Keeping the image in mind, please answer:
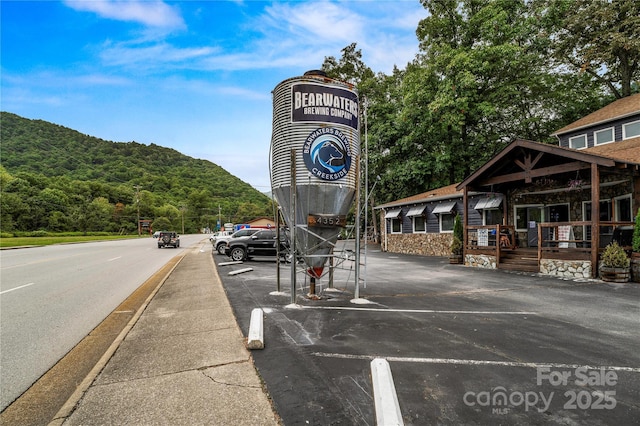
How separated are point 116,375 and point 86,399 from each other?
0.52 metres

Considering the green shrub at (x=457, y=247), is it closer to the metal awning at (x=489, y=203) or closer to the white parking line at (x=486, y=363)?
the metal awning at (x=489, y=203)

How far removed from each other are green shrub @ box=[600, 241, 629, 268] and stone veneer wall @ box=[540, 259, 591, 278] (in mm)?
624

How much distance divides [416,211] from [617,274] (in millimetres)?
12506

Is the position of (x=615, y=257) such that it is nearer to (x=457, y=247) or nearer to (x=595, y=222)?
(x=595, y=222)

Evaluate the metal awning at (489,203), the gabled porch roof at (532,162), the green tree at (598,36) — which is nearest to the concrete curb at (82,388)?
the gabled porch roof at (532,162)

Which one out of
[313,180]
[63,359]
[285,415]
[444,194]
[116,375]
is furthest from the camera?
[444,194]

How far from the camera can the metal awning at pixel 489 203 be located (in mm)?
16016

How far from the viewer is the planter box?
9438mm

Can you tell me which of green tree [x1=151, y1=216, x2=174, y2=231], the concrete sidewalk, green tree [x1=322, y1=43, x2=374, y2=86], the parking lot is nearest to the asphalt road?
the concrete sidewalk

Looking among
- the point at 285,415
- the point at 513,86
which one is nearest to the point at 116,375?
the point at 285,415

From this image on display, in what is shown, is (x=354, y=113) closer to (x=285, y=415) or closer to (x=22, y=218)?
(x=285, y=415)

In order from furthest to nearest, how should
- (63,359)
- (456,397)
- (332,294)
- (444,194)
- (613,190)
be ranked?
(444,194)
(613,190)
(332,294)
(63,359)
(456,397)

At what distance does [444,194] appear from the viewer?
1964 centimetres

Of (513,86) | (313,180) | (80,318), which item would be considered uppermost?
(513,86)
